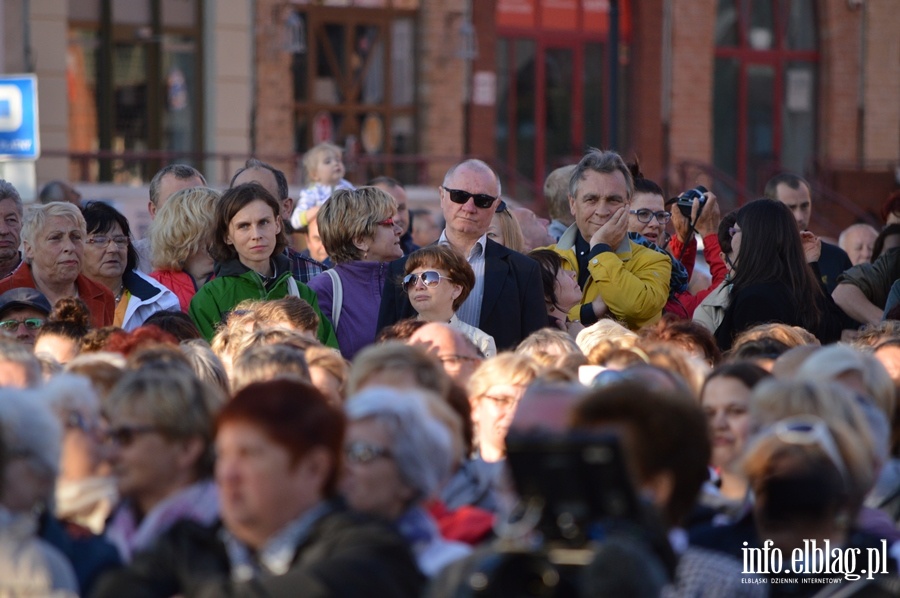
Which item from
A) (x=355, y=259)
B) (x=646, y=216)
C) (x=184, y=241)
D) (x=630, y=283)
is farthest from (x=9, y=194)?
(x=646, y=216)

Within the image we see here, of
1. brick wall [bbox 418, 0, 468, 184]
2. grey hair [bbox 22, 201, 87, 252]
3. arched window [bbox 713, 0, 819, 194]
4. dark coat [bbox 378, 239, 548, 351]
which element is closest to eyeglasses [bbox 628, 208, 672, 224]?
dark coat [bbox 378, 239, 548, 351]

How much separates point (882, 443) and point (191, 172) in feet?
17.0

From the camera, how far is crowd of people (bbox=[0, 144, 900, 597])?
11.7 feet

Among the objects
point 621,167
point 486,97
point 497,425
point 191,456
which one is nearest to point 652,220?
point 621,167

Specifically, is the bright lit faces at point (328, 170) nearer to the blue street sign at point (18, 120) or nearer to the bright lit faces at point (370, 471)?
the blue street sign at point (18, 120)

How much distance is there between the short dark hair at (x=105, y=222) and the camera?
25.2 feet

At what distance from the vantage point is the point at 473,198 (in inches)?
285

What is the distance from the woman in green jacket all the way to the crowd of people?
0.06ft

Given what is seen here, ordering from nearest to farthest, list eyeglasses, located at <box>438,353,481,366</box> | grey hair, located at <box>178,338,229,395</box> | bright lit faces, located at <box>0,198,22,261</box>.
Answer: grey hair, located at <box>178,338,229,395</box>
eyeglasses, located at <box>438,353,481,366</box>
bright lit faces, located at <box>0,198,22,261</box>

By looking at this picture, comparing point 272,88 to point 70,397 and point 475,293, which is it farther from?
point 70,397

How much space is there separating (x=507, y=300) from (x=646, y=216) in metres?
1.75

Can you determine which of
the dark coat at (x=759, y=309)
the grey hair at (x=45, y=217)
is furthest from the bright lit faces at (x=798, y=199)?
the grey hair at (x=45, y=217)

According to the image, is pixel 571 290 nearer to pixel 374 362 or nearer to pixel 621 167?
pixel 621 167

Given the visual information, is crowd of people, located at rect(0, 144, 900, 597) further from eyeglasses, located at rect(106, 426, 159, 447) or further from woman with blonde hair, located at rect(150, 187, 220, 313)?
woman with blonde hair, located at rect(150, 187, 220, 313)
